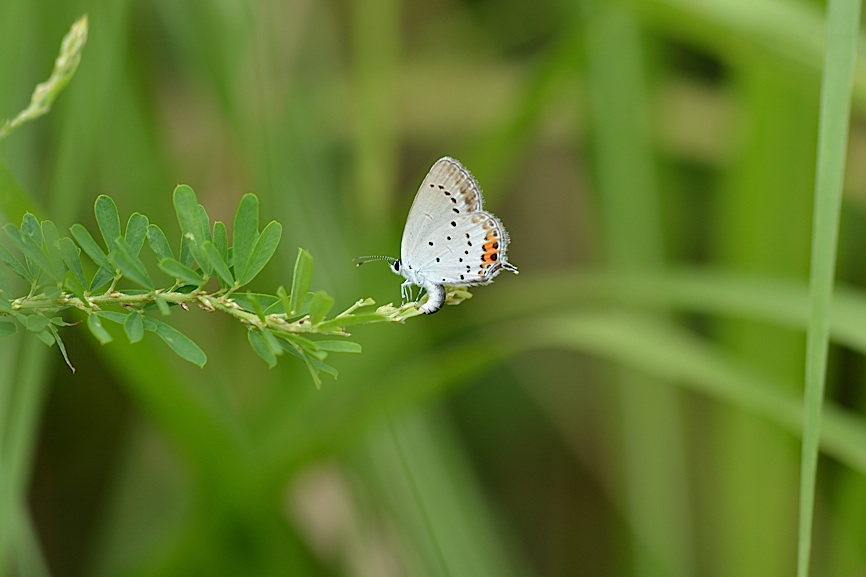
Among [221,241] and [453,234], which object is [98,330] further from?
[453,234]

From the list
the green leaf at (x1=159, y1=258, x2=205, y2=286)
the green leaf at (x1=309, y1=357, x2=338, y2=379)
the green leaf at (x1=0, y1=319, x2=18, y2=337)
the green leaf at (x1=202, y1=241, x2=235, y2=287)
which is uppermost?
the green leaf at (x1=202, y1=241, x2=235, y2=287)

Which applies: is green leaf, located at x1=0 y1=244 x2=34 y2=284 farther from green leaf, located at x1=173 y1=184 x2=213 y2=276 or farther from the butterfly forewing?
the butterfly forewing

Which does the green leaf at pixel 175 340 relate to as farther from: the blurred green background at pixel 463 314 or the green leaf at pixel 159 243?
the blurred green background at pixel 463 314

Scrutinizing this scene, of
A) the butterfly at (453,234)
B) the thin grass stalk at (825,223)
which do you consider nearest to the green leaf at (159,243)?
the butterfly at (453,234)

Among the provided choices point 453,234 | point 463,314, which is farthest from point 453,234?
point 463,314

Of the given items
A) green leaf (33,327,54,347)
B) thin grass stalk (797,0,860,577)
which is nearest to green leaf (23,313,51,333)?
green leaf (33,327,54,347)

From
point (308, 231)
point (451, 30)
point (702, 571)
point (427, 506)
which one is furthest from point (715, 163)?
point (427, 506)

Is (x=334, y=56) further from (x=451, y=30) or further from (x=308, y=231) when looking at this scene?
(x=308, y=231)
